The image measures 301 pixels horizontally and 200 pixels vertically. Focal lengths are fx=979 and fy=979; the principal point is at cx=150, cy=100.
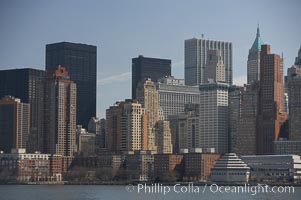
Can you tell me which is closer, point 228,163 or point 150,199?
point 150,199

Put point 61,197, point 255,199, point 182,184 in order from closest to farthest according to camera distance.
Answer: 1. point 255,199
2. point 61,197
3. point 182,184

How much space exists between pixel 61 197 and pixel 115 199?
8.61m

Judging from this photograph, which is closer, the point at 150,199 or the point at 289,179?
the point at 150,199

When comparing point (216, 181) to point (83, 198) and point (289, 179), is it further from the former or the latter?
point (83, 198)

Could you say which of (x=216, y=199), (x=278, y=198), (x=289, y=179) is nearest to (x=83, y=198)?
(x=216, y=199)

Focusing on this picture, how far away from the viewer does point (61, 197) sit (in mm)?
134250

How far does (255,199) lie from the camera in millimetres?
125812

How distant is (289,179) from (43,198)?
7922 centimetres

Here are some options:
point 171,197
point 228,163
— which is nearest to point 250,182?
point 228,163

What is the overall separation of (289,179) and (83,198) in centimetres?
7844

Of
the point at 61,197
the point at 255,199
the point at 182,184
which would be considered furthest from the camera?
the point at 182,184

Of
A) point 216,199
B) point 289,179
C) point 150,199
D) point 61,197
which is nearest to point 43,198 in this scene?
point 61,197

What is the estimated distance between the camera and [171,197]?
13250cm

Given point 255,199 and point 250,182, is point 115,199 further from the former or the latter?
point 250,182
